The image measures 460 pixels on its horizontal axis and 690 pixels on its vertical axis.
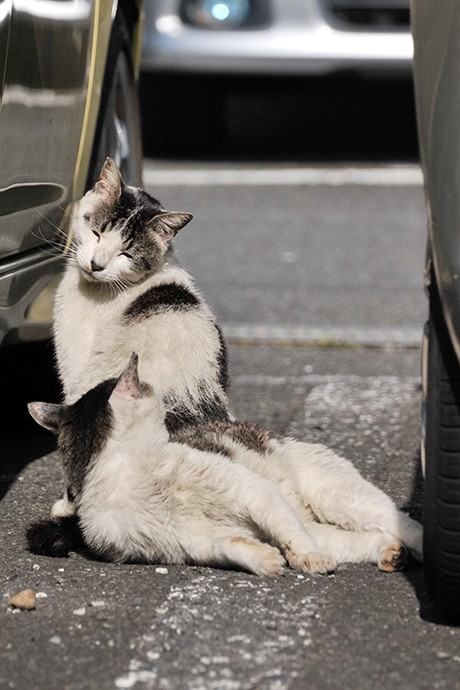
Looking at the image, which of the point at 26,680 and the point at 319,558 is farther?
the point at 319,558

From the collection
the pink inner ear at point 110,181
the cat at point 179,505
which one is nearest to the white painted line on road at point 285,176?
the pink inner ear at point 110,181

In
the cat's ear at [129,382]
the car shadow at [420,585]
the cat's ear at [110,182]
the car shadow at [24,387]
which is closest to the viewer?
the car shadow at [420,585]

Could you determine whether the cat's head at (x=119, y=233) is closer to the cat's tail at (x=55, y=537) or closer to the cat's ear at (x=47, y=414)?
the cat's ear at (x=47, y=414)

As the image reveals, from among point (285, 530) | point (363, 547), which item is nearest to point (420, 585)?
point (363, 547)

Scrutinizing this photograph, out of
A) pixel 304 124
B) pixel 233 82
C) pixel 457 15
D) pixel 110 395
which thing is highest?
pixel 457 15

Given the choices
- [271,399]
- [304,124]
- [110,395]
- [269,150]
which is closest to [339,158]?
[269,150]

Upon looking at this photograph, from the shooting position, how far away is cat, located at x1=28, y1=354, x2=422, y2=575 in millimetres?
3254

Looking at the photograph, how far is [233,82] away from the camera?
10.7 metres

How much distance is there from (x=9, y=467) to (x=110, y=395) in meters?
1.09

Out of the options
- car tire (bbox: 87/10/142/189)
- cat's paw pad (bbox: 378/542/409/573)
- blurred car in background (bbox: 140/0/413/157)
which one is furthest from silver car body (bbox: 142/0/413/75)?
cat's paw pad (bbox: 378/542/409/573)

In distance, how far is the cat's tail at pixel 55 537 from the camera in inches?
135

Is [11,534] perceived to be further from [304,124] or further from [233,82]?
[304,124]

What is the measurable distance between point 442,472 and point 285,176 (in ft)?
24.0

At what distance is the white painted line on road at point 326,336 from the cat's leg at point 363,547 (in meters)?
2.58
